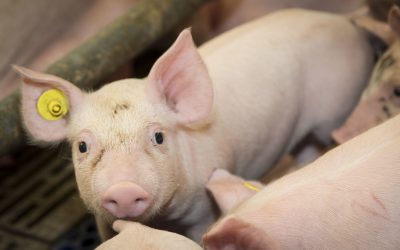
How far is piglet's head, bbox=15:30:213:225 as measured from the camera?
1.59 meters

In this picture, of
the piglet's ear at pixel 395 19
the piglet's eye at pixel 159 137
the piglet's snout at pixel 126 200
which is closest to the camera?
the piglet's snout at pixel 126 200

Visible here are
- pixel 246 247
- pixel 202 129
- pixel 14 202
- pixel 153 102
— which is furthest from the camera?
pixel 14 202

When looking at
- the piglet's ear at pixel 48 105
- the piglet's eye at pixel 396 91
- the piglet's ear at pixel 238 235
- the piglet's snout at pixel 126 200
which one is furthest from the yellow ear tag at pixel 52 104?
the piglet's eye at pixel 396 91

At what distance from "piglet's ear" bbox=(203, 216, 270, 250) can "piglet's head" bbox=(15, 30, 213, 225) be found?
29 centimetres

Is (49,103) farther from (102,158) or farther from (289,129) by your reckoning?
(289,129)

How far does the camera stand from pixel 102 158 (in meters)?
1.64

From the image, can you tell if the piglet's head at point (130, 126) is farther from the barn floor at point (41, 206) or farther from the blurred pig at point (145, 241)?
the barn floor at point (41, 206)

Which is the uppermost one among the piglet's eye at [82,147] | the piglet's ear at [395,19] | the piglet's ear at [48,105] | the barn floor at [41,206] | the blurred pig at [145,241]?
the piglet's ear at [48,105]

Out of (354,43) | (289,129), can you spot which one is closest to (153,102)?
(289,129)

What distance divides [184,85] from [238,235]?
2.29 ft

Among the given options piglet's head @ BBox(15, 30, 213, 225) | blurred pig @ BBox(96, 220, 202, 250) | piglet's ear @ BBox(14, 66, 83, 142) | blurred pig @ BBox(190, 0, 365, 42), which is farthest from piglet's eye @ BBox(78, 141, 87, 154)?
blurred pig @ BBox(190, 0, 365, 42)

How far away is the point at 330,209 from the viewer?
148cm

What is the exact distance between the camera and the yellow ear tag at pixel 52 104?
6.07 ft

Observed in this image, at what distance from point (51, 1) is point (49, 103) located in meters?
1.14
